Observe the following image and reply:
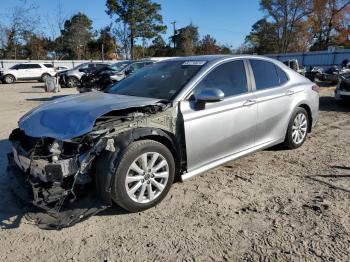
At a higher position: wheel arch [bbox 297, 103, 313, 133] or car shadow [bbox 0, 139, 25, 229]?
wheel arch [bbox 297, 103, 313, 133]

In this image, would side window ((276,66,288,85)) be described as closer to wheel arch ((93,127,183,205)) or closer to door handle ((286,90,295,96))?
door handle ((286,90,295,96))

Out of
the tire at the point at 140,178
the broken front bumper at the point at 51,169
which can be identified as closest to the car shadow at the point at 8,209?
the broken front bumper at the point at 51,169

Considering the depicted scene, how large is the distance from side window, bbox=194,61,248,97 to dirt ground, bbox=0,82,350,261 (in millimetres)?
1190

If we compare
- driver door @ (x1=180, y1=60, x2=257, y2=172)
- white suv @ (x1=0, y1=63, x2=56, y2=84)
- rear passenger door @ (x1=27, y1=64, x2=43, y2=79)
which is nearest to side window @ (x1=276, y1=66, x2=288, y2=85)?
driver door @ (x1=180, y1=60, x2=257, y2=172)

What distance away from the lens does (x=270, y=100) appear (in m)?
4.80

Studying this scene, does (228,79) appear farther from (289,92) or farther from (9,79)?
(9,79)

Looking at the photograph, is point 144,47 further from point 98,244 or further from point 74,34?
point 98,244

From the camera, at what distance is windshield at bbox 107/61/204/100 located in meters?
4.07

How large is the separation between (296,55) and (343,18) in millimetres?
20946

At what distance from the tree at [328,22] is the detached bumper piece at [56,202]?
165 feet

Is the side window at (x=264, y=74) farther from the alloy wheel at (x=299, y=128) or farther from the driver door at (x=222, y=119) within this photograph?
the alloy wheel at (x=299, y=128)

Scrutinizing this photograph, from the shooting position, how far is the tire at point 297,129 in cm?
534

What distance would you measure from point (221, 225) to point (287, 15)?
2017 inches

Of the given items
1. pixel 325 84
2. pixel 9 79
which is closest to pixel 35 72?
pixel 9 79
